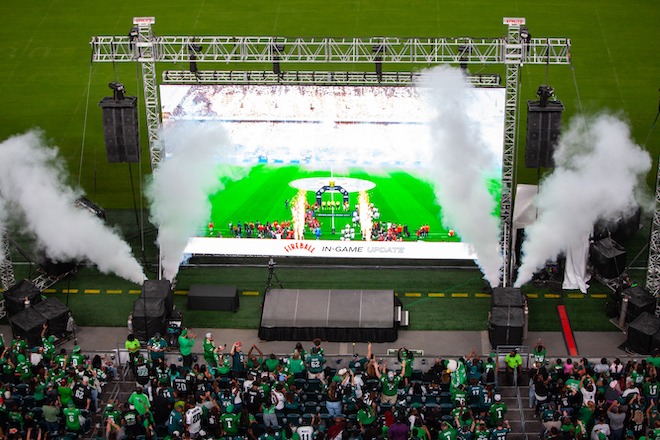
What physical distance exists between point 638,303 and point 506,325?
3.20 meters

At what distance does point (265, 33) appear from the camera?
40031 millimetres

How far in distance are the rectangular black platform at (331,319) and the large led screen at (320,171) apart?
285cm

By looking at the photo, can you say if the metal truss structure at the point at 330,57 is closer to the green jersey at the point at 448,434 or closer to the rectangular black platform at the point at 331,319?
the rectangular black platform at the point at 331,319

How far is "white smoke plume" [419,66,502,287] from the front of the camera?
29.6m

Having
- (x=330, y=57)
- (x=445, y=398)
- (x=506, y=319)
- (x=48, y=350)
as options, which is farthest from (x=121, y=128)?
(x=445, y=398)

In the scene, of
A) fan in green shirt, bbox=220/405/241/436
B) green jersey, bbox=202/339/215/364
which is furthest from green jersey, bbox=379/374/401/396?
green jersey, bbox=202/339/215/364

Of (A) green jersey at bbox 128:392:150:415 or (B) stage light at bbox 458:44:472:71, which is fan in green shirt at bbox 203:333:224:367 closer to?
(A) green jersey at bbox 128:392:150:415

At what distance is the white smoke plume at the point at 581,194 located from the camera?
29.5 meters

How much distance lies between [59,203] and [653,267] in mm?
14409

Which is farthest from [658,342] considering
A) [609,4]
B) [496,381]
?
[609,4]

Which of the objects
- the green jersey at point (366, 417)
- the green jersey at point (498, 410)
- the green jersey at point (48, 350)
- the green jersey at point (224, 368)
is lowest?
the green jersey at point (366, 417)

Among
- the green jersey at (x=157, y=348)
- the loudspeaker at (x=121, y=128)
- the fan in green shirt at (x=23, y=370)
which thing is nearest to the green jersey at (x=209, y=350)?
the green jersey at (x=157, y=348)

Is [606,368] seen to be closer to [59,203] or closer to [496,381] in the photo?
[496,381]

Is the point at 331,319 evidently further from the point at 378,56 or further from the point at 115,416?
the point at 378,56
